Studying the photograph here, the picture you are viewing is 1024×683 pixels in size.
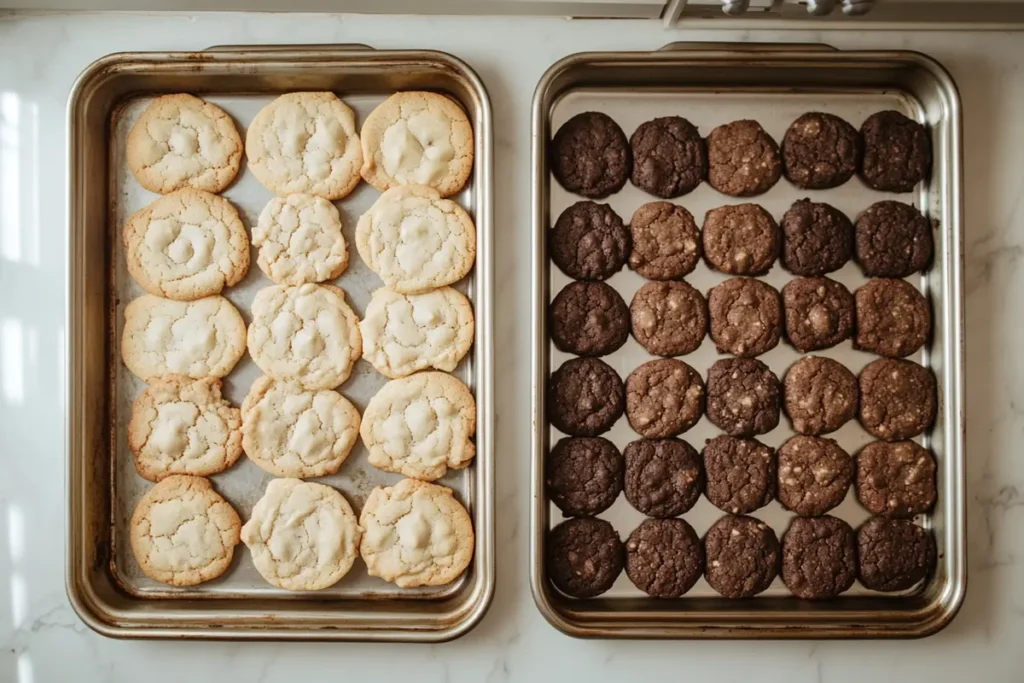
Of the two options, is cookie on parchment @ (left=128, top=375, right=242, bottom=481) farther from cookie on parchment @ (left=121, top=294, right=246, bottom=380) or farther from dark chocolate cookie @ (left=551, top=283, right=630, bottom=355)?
dark chocolate cookie @ (left=551, top=283, right=630, bottom=355)

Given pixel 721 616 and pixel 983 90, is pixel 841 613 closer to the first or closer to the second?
pixel 721 616

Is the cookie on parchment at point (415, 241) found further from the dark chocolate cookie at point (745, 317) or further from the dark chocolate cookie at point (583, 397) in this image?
the dark chocolate cookie at point (745, 317)

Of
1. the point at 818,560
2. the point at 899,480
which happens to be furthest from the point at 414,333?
the point at 899,480

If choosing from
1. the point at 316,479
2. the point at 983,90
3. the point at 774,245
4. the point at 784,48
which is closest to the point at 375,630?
the point at 316,479

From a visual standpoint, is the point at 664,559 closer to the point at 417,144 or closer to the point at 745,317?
the point at 745,317

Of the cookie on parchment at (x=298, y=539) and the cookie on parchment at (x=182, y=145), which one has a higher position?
the cookie on parchment at (x=182, y=145)

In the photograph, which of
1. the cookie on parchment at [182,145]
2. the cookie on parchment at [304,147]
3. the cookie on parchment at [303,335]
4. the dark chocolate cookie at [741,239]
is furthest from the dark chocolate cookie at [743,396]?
the cookie on parchment at [182,145]

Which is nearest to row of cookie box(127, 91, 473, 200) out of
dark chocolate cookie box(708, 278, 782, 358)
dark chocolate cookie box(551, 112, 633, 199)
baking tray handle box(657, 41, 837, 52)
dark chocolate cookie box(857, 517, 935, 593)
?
dark chocolate cookie box(551, 112, 633, 199)
